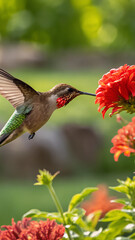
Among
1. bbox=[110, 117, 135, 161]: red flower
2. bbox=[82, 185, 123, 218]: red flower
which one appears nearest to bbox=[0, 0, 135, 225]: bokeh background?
bbox=[82, 185, 123, 218]: red flower

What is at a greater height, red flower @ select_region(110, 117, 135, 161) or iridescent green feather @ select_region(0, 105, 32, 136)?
iridescent green feather @ select_region(0, 105, 32, 136)

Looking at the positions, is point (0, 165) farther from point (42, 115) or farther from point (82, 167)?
point (42, 115)

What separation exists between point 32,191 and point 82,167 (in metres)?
0.82

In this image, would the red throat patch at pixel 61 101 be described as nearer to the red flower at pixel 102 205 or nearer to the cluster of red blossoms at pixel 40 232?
the cluster of red blossoms at pixel 40 232

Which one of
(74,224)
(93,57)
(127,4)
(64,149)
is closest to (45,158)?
(64,149)

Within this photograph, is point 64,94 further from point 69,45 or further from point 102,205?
point 69,45

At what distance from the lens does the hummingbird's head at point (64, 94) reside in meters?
1.11

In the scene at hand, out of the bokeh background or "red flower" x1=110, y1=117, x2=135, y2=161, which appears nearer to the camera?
"red flower" x1=110, y1=117, x2=135, y2=161

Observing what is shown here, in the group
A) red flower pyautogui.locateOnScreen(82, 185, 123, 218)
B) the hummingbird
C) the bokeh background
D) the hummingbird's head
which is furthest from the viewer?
the bokeh background

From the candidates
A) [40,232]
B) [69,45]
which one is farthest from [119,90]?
[69,45]

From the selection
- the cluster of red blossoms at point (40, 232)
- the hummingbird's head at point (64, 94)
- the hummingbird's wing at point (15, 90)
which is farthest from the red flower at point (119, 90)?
the cluster of red blossoms at point (40, 232)

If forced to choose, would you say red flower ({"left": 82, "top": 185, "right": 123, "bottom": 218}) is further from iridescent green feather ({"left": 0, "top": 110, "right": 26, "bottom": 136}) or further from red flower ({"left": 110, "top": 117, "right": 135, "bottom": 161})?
iridescent green feather ({"left": 0, "top": 110, "right": 26, "bottom": 136})

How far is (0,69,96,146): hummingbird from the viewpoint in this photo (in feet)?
3.98

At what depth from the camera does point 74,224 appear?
127 cm
